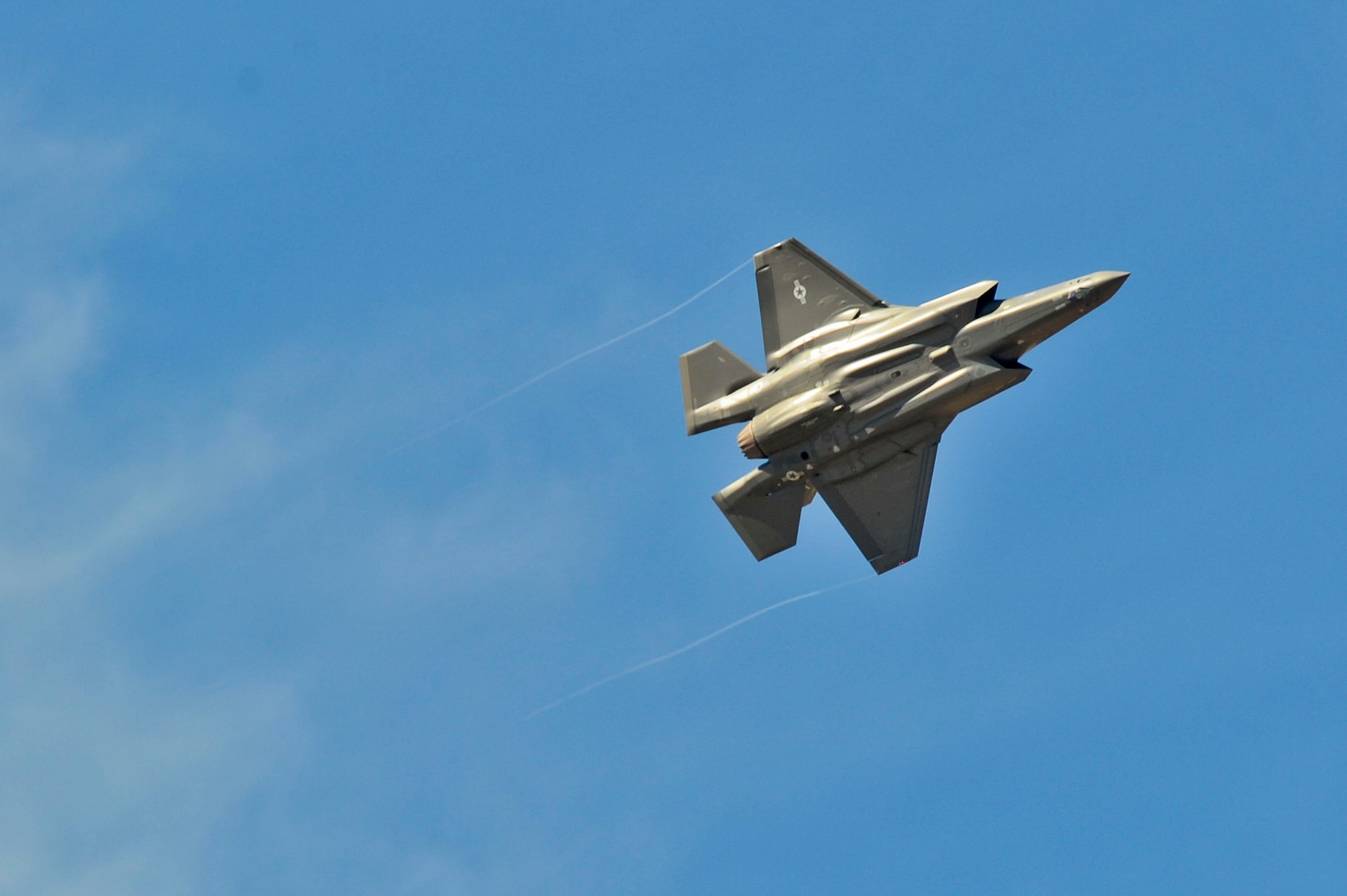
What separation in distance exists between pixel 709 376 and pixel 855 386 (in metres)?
4.75

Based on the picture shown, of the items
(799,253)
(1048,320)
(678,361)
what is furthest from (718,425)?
(1048,320)

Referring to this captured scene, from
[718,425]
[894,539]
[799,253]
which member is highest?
[799,253]

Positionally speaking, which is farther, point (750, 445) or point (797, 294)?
point (797, 294)

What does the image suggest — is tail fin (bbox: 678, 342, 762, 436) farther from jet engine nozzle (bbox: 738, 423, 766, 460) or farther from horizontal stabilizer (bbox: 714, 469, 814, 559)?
horizontal stabilizer (bbox: 714, 469, 814, 559)

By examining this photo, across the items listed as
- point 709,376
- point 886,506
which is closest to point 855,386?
point 886,506

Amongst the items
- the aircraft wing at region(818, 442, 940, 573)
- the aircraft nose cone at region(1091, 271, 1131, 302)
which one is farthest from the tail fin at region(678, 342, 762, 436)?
the aircraft nose cone at region(1091, 271, 1131, 302)

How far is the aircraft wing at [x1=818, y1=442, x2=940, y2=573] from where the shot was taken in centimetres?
5272

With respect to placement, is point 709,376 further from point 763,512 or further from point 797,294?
point 763,512

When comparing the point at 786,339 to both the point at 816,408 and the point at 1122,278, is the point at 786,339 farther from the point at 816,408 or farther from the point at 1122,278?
the point at 1122,278

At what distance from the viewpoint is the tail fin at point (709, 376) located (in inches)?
2101

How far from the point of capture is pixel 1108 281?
163 feet

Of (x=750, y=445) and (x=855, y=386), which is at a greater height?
(x=750, y=445)

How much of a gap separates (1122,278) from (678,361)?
1314 cm

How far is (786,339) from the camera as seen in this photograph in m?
53.5
